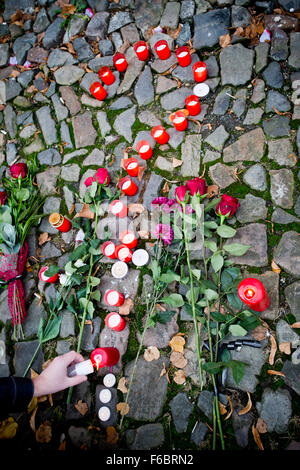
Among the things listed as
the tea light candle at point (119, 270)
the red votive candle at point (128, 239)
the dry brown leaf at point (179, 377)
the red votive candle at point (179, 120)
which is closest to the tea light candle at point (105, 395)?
the dry brown leaf at point (179, 377)

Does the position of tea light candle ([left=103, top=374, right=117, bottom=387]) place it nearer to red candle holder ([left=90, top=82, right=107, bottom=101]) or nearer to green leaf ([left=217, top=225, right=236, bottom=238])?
green leaf ([left=217, top=225, right=236, bottom=238])

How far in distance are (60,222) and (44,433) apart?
136 cm

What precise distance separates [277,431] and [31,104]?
10.8 ft

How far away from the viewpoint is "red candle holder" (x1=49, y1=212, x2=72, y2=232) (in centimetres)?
222

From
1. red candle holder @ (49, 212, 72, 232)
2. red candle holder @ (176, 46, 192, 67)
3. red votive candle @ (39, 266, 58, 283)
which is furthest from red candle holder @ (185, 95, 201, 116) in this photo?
red votive candle @ (39, 266, 58, 283)

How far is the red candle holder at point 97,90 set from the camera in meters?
2.67

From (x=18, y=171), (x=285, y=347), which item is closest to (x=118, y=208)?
(x=18, y=171)

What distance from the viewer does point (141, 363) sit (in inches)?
76.4

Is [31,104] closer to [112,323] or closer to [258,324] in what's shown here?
[112,323]

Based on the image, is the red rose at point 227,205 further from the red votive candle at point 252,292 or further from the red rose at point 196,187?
the red votive candle at point 252,292

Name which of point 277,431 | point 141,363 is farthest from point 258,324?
point 141,363

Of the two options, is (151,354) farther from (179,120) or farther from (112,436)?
(179,120)

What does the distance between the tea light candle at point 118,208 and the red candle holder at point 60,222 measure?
0.36 meters

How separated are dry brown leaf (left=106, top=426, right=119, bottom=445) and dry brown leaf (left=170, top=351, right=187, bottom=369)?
0.52m
